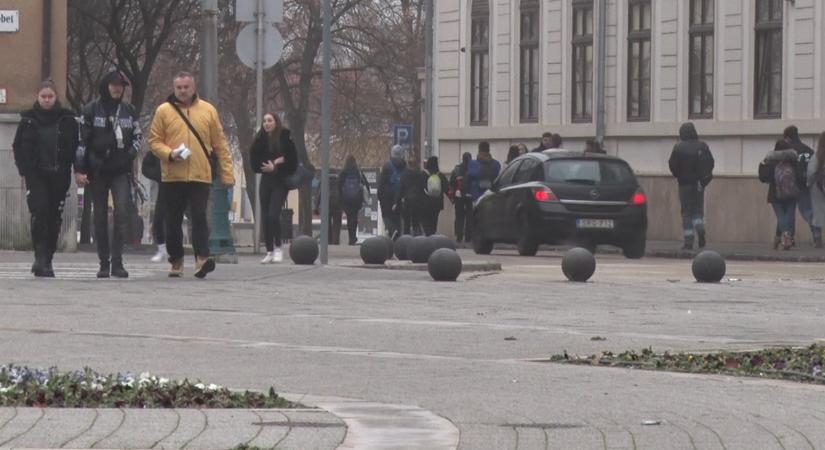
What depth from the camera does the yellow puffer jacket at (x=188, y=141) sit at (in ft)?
63.0

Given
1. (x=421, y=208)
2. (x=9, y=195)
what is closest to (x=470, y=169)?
(x=421, y=208)

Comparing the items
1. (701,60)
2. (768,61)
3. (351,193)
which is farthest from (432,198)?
(701,60)

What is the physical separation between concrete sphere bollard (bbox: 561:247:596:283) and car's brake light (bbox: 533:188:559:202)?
9.43m

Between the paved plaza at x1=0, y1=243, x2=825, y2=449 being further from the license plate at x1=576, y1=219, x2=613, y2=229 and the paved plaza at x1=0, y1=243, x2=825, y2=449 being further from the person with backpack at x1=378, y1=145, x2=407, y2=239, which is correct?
the person with backpack at x1=378, y1=145, x2=407, y2=239

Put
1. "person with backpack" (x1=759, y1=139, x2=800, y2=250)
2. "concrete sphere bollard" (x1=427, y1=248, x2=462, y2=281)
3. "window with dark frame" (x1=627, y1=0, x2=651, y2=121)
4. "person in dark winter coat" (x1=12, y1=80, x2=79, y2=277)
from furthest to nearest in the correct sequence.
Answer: "window with dark frame" (x1=627, y1=0, x2=651, y2=121) → "person with backpack" (x1=759, y1=139, x2=800, y2=250) → "concrete sphere bollard" (x1=427, y1=248, x2=462, y2=281) → "person in dark winter coat" (x1=12, y1=80, x2=79, y2=277)

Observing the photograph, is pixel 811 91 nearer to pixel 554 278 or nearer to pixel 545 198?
pixel 545 198

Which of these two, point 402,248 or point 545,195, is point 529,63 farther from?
point 402,248

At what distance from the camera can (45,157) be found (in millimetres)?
19297

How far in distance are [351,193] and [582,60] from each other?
6.79 meters

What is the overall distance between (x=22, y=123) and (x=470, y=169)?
20.2 metres

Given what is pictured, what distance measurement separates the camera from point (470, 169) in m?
39.2

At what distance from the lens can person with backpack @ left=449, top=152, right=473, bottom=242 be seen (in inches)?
1570

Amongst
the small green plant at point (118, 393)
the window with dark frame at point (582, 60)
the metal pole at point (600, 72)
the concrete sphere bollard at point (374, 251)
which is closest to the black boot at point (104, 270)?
the concrete sphere bollard at point (374, 251)

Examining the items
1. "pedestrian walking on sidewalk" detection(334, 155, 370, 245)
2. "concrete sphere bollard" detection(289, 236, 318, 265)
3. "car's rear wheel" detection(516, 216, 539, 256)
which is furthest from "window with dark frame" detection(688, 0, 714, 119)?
"concrete sphere bollard" detection(289, 236, 318, 265)
